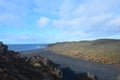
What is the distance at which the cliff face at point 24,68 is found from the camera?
19.5 metres

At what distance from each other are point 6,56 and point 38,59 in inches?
152

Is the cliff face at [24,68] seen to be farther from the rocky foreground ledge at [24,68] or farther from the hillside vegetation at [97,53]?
the hillside vegetation at [97,53]

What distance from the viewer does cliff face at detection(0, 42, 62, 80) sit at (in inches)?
769

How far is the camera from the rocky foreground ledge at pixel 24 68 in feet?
64.1

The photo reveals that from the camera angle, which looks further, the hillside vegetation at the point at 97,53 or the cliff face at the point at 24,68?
the hillside vegetation at the point at 97,53

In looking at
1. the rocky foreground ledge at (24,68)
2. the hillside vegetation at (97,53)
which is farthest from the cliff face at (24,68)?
the hillside vegetation at (97,53)

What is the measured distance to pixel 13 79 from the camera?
18.6 meters

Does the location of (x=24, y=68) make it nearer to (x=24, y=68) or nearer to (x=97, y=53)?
(x=24, y=68)

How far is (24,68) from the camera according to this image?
72.6 ft

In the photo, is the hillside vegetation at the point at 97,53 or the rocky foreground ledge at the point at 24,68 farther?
the hillside vegetation at the point at 97,53

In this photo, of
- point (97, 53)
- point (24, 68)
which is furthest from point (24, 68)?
point (97, 53)

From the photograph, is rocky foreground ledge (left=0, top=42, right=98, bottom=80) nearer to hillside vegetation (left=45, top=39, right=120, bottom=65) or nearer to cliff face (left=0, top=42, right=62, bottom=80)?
cliff face (left=0, top=42, right=62, bottom=80)

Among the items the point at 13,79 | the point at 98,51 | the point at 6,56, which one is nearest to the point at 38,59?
the point at 6,56

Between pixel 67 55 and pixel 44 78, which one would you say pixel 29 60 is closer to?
pixel 44 78
